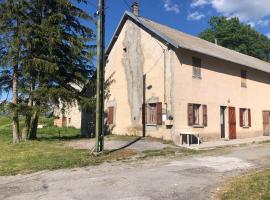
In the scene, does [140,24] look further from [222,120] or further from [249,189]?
[249,189]

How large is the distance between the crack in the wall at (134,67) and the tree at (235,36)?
32905 mm

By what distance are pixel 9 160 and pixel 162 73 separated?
9593 millimetres

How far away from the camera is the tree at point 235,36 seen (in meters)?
54.7

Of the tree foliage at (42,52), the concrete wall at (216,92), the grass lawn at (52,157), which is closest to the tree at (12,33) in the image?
the tree foliage at (42,52)

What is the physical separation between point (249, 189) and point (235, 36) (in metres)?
49.3

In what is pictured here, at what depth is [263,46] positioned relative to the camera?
2271 inches

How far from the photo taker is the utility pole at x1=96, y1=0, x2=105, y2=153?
47.5 ft

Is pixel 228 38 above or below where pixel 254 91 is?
above

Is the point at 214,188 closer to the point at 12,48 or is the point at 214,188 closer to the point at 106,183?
the point at 106,183

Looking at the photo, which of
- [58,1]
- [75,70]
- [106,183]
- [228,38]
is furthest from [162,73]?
[228,38]

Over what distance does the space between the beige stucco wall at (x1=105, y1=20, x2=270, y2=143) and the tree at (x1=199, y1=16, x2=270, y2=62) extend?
29.6m

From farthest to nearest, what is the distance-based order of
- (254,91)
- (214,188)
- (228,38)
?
(228,38), (254,91), (214,188)

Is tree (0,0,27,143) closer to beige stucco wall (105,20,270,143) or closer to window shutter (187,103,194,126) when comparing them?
beige stucco wall (105,20,270,143)

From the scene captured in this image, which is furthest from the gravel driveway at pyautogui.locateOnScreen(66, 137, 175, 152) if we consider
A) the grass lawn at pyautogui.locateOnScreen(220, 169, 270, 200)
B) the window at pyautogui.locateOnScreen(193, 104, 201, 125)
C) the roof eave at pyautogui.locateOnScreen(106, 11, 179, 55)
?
the grass lawn at pyautogui.locateOnScreen(220, 169, 270, 200)
